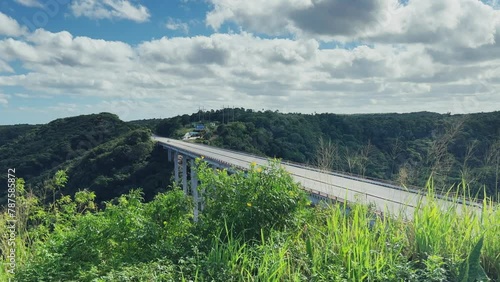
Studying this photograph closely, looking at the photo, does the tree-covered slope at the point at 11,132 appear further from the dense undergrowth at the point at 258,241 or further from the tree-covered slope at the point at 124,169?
the dense undergrowth at the point at 258,241

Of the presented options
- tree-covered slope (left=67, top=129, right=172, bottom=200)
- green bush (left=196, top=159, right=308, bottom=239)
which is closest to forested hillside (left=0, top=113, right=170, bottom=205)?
tree-covered slope (left=67, top=129, right=172, bottom=200)

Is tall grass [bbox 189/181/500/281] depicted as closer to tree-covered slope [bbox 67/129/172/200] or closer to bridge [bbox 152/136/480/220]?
bridge [bbox 152/136/480/220]

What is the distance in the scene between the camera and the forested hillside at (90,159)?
208ft

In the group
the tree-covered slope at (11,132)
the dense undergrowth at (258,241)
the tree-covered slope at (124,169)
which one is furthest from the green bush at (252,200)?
the tree-covered slope at (11,132)

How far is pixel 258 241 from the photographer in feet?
17.0

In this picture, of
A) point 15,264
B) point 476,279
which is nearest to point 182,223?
point 15,264

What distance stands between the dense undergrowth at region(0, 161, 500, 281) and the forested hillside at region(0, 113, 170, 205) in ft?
151

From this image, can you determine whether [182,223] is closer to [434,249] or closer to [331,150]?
[331,150]

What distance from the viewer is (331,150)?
816 cm

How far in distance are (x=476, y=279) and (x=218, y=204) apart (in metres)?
3.36

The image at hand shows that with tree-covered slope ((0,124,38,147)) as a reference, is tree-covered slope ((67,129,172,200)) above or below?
below

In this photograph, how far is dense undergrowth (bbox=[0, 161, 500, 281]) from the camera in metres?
3.96

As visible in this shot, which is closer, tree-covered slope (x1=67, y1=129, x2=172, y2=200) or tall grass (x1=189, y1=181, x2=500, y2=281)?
tall grass (x1=189, y1=181, x2=500, y2=281)

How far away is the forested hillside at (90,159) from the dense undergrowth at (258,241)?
151 feet
